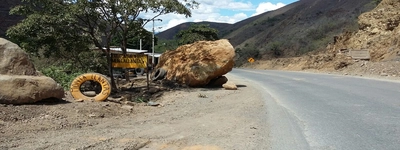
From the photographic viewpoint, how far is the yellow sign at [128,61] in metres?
13.1

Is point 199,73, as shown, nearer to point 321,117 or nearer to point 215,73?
point 215,73

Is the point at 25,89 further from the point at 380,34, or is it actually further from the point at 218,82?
the point at 380,34

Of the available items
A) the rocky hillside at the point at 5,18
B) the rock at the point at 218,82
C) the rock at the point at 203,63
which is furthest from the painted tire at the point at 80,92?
the rocky hillside at the point at 5,18

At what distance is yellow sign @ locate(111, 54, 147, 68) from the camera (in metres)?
13.1

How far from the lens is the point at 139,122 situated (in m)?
7.49

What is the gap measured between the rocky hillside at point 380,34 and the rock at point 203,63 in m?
15.8

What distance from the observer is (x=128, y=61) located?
13.2m

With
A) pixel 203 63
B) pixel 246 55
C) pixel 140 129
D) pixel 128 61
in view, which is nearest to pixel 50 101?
pixel 140 129

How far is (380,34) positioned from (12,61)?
30672 mm

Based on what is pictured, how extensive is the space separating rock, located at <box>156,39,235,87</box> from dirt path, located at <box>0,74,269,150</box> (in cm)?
615

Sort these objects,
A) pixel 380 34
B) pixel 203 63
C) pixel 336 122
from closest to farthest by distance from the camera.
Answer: pixel 336 122, pixel 203 63, pixel 380 34

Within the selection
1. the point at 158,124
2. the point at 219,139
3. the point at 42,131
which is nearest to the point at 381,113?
the point at 219,139

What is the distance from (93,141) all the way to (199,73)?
10.1 meters

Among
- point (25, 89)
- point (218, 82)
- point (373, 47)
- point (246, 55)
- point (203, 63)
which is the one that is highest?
point (373, 47)
